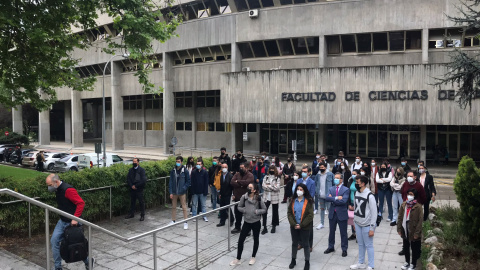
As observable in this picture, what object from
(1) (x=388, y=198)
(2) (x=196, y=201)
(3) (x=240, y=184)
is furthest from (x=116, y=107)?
(1) (x=388, y=198)

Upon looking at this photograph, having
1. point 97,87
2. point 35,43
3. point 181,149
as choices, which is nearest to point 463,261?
point 35,43

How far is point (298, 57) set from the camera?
100ft

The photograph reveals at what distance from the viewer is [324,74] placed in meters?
27.4

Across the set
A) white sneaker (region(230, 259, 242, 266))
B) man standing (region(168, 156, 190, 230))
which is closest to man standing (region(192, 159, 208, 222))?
man standing (region(168, 156, 190, 230))

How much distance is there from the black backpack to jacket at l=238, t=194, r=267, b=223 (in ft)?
10.9

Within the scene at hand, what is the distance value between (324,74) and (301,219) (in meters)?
21.3

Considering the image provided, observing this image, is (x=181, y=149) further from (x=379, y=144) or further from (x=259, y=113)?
(x=379, y=144)

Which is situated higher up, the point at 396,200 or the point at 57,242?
the point at 57,242

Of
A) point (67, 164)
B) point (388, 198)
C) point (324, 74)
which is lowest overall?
point (67, 164)

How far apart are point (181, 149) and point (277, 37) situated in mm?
17419

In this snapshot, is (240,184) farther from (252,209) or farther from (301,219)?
(301,219)

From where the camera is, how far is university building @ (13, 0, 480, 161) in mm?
25281

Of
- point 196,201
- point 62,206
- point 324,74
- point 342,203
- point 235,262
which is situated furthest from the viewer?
point 324,74

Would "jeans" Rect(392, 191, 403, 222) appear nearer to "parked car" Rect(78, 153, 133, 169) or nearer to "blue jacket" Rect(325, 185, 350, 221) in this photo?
"blue jacket" Rect(325, 185, 350, 221)
